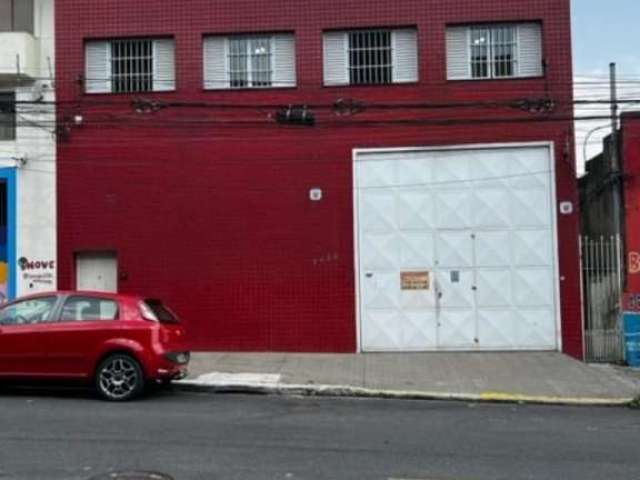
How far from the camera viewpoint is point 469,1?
1734 cm

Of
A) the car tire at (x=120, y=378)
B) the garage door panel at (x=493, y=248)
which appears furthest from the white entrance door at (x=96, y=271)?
the garage door panel at (x=493, y=248)

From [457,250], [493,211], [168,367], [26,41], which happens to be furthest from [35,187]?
[493,211]

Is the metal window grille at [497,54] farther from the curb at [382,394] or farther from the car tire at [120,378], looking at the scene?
the car tire at [120,378]

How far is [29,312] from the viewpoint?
11.6 metres

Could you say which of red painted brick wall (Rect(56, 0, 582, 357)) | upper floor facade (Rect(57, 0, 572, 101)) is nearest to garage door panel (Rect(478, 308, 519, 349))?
red painted brick wall (Rect(56, 0, 582, 357))

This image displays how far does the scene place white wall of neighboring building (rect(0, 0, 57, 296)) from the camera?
57.8ft

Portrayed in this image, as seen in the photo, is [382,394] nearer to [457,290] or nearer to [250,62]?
[457,290]

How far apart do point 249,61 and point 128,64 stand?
281 cm

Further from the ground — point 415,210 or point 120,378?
point 415,210

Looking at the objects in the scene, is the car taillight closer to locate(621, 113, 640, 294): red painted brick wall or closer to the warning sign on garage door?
the warning sign on garage door

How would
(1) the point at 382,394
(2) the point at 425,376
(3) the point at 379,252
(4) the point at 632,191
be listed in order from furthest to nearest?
(3) the point at 379,252 → (4) the point at 632,191 → (2) the point at 425,376 → (1) the point at 382,394

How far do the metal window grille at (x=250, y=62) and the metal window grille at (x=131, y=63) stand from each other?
6.30 feet

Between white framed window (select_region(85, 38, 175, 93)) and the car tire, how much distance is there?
27.9ft

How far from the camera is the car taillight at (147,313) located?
1146 cm
